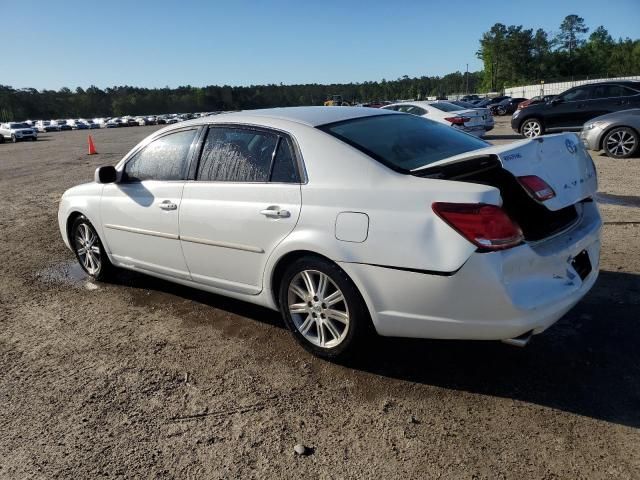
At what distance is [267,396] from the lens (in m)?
3.07

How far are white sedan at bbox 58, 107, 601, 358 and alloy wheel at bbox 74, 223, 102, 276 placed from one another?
1.00m

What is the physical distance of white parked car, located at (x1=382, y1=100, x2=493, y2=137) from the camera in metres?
14.0

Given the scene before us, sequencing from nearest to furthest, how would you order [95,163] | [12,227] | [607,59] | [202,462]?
[202,462]
[12,227]
[95,163]
[607,59]

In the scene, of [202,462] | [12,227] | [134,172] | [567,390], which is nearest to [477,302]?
[567,390]

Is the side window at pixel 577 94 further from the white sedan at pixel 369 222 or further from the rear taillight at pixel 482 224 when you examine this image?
the rear taillight at pixel 482 224

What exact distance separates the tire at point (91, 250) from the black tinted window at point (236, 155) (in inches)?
70.0

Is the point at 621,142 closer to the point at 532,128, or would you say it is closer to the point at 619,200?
the point at 532,128

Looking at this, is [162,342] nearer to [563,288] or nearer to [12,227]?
[563,288]

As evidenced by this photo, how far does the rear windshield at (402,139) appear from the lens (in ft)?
10.6

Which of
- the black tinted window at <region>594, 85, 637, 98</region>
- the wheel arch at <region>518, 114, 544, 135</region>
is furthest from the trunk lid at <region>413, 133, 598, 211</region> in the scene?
the black tinted window at <region>594, 85, 637, 98</region>

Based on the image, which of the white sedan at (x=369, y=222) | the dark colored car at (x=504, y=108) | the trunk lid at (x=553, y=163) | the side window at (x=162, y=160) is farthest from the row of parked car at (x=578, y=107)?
the dark colored car at (x=504, y=108)

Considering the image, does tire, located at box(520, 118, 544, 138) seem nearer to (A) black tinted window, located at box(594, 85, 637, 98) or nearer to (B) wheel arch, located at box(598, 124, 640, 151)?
(A) black tinted window, located at box(594, 85, 637, 98)

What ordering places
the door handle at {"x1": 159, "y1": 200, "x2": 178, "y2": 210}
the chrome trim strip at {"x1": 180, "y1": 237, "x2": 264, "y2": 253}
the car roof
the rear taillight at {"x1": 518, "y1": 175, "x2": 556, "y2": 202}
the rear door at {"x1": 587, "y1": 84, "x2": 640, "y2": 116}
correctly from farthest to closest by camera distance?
1. the rear door at {"x1": 587, "y1": 84, "x2": 640, "y2": 116}
2. the door handle at {"x1": 159, "y1": 200, "x2": 178, "y2": 210}
3. the car roof
4. the chrome trim strip at {"x1": 180, "y1": 237, "x2": 264, "y2": 253}
5. the rear taillight at {"x1": 518, "y1": 175, "x2": 556, "y2": 202}

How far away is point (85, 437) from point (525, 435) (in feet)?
7.43
